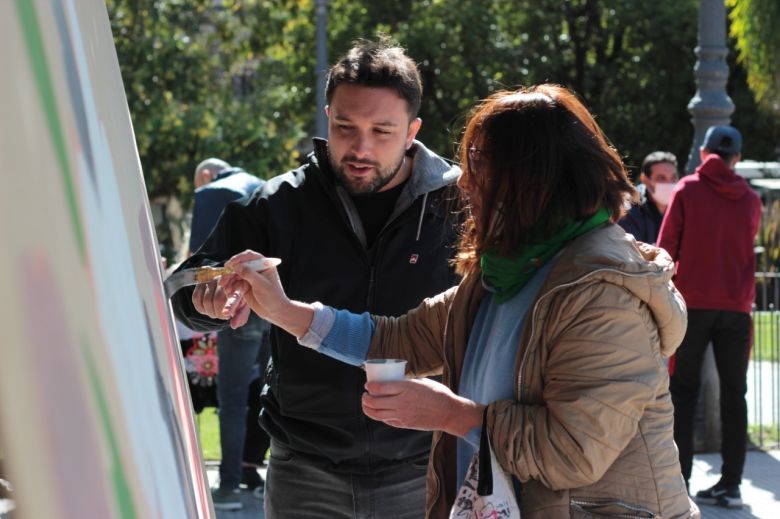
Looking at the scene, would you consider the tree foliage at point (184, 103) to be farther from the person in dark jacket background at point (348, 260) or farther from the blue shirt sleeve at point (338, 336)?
the blue shirt sleeve at point (338, 336)

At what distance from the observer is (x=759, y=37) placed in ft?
38.5

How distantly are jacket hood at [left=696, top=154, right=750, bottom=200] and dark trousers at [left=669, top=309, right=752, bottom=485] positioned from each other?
0.65 metres

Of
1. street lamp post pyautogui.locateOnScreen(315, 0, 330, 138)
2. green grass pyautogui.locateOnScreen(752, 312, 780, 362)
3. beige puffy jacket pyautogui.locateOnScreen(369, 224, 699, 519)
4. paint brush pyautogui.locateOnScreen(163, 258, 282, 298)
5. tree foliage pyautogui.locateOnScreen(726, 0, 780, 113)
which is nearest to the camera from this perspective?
paint brush pyautogui.locateOnScreen(163, 258, 282, 298)

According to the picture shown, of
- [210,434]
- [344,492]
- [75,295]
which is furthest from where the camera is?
[210,434]

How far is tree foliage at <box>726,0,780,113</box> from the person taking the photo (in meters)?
11.4

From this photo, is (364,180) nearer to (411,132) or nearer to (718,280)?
(411,132)

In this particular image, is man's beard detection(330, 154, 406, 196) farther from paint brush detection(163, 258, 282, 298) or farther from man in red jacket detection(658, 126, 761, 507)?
man in red jacket detection(658, 126, 761, 507)

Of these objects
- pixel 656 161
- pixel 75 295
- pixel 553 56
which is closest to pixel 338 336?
pixel 75 295

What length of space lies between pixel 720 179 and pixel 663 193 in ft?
3.53

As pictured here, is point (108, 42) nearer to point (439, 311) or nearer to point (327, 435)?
point (439, 311)

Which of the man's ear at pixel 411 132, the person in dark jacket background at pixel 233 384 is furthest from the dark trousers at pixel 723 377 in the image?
the man's ear at pixel 411 132

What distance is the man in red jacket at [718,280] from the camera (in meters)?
6.15

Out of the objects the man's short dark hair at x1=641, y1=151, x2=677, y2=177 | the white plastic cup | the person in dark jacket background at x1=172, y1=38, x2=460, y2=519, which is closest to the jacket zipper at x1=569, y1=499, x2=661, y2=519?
the white plastic cup

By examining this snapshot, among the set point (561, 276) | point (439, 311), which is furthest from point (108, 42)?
point (439, 311)
